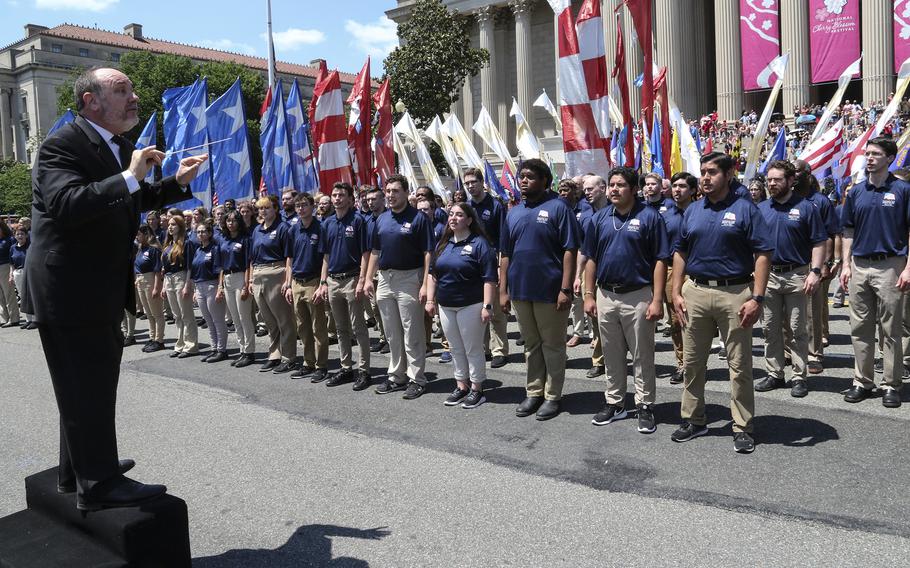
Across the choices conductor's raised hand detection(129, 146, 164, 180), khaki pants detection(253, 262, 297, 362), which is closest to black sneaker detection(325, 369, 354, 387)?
khaki pants detection(253, 262, 297, 362)

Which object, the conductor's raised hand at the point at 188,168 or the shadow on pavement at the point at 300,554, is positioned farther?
the shadow on pavement at the point at 300,554

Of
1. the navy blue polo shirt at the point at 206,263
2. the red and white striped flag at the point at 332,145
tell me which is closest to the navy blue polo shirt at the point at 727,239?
the navy blue polo shirt at the point at 206,263

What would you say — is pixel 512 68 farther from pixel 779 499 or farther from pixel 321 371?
pixel 779 499

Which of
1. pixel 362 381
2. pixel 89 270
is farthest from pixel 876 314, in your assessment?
pixel 89 270

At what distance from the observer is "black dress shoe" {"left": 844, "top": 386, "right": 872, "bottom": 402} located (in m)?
6.35

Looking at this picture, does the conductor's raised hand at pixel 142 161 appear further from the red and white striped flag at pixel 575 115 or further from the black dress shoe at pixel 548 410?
the red and white striped flag at pixel 575 115

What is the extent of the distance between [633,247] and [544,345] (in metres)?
1.19

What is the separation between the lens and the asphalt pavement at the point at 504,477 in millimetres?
3854

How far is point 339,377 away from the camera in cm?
829

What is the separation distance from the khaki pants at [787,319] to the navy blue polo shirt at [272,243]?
5377mm

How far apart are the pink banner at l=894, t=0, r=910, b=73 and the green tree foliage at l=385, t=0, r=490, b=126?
16051 millimetres

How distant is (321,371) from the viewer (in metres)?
8.61

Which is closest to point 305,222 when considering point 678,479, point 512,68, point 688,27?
point 678,479

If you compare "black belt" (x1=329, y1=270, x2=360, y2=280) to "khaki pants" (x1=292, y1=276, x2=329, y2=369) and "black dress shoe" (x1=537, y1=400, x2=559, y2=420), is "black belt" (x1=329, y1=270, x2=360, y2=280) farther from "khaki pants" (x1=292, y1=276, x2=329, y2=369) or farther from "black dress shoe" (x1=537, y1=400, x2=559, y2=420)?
"black dress shoe" (x1=537, y1=400, x2=559, y2=420)
